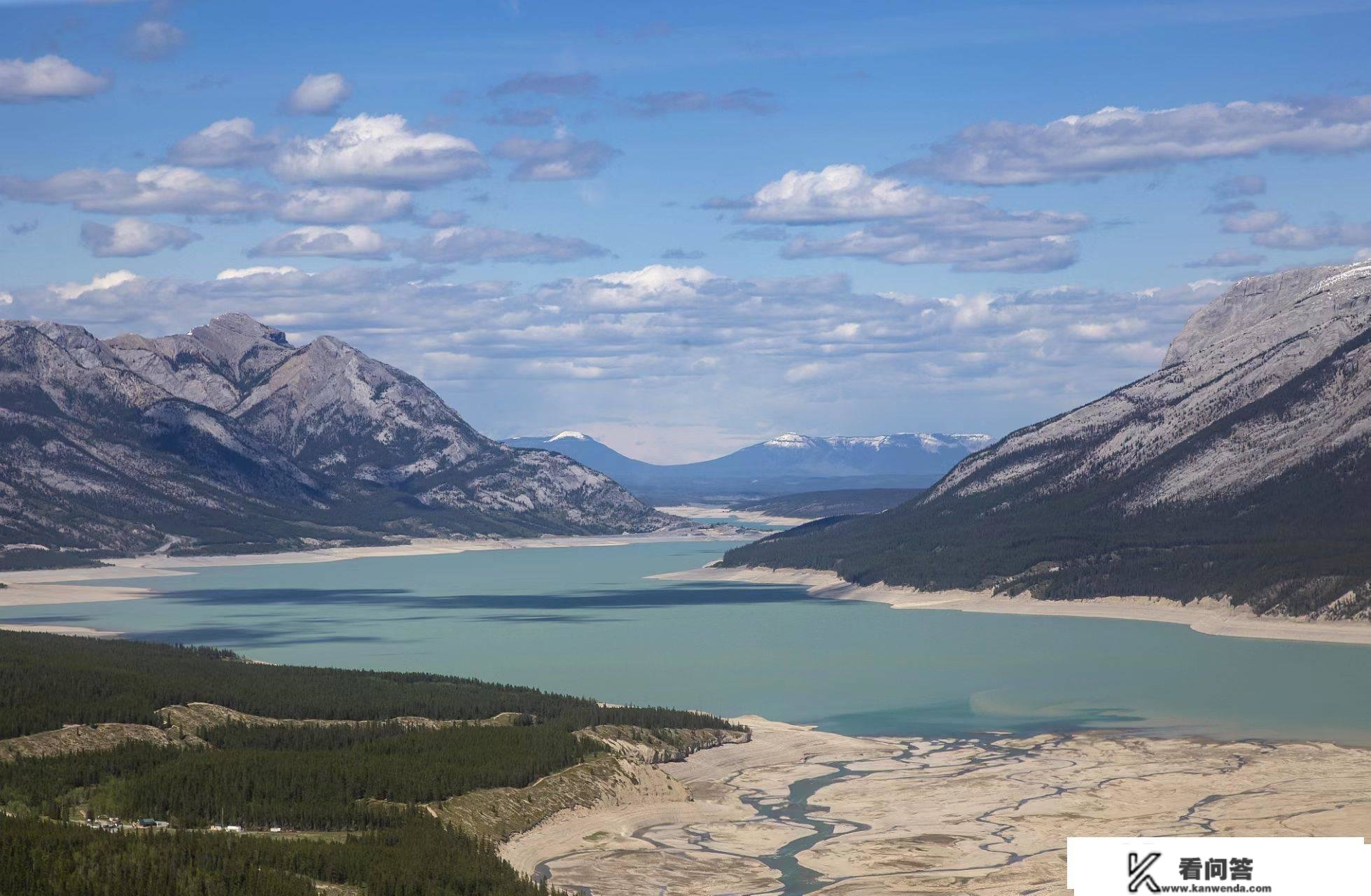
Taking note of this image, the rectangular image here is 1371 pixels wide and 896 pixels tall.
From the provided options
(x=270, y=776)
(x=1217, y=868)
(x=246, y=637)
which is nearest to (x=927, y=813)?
(x=270, y=776)

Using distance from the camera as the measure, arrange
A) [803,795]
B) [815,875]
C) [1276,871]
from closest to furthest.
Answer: [1276,871], [815,875], [803,795]

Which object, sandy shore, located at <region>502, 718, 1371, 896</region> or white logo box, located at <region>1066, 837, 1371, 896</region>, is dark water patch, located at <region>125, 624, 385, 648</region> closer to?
sandy shore, located at <region>502, 718, 1371, 896</region>

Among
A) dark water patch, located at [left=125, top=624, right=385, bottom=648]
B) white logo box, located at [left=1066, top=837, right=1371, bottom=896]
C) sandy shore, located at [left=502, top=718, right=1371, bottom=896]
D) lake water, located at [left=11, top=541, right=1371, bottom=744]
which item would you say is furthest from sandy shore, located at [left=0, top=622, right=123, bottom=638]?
white logo box, located at [left=1066, top=837, right=1371, bottom=896]

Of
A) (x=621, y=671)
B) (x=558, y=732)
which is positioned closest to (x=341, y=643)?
(x=621, y=671)

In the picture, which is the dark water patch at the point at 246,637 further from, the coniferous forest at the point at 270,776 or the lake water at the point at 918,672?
the coniferous forest at the point at 270,776

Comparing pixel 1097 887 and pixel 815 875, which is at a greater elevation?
pixel 1097 887

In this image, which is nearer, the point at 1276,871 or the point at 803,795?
the point at 1276,871

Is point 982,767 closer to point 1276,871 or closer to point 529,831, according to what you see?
point 529,831
